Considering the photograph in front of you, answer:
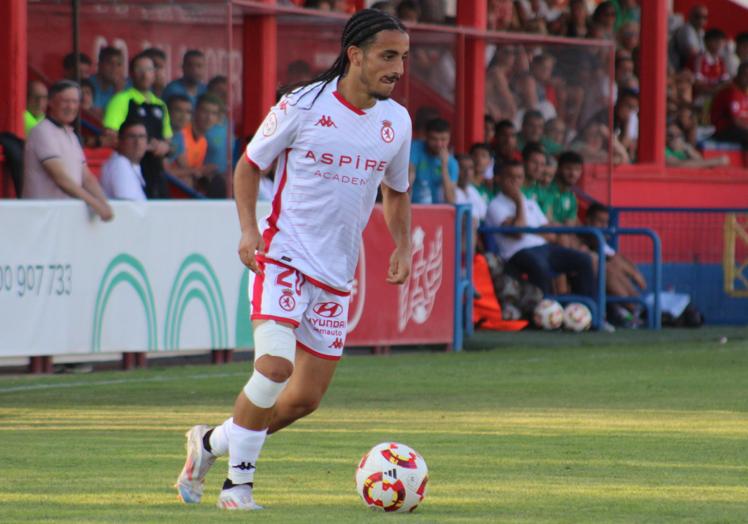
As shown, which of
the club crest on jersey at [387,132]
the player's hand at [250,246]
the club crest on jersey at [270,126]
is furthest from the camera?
the club crest on jersey at [387,132]

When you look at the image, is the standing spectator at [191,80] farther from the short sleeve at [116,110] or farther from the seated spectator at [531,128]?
the seated spectator at [531,128]

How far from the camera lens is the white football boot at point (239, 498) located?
23.2 ft

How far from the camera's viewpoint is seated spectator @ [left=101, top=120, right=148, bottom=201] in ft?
50.9

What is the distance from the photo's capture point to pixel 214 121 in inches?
670

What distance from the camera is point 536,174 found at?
20438 millimetres

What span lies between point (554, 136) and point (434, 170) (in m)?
3.30

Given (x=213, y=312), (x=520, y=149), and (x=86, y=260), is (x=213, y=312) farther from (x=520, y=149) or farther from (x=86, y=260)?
(x=520, y=149)

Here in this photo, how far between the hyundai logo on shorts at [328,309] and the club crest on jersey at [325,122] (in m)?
0.72

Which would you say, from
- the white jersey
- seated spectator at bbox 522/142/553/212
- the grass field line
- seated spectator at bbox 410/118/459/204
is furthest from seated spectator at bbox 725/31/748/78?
the white jersey

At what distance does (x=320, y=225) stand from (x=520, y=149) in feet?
45.5

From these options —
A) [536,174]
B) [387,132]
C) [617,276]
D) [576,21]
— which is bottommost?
[617,276]

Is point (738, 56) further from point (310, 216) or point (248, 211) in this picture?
point (248, 211)

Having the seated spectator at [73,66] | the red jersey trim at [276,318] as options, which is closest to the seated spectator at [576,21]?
the seated spectator at [73,66]

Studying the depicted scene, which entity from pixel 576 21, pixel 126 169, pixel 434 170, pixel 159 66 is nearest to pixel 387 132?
pixel 126 169
